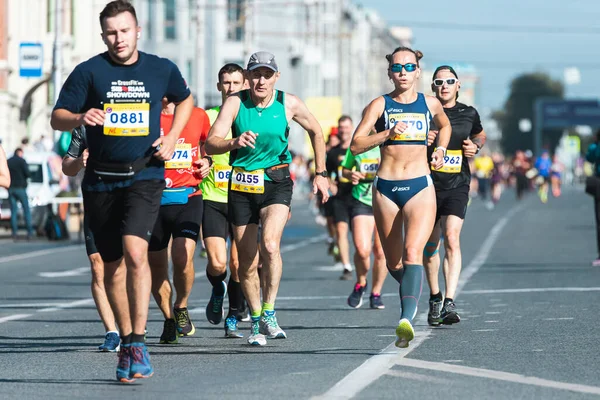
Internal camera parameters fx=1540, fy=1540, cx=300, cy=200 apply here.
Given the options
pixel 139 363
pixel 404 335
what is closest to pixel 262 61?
pixel 404 335

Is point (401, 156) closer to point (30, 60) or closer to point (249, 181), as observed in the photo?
point (249, 181)

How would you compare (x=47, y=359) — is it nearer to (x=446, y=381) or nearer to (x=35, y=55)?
(x=446, y=381)

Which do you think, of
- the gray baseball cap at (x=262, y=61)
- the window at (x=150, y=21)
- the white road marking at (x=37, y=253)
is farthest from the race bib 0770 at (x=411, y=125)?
the window at (x=150, y=21)

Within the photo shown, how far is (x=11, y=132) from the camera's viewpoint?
43.2 metres

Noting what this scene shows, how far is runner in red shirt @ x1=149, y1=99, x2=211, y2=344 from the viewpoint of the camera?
35.4ft

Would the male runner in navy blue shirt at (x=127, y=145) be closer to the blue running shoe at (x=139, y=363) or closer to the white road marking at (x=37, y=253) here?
the blue running shoe at (x=139, y=363)

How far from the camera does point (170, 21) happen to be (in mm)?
70688

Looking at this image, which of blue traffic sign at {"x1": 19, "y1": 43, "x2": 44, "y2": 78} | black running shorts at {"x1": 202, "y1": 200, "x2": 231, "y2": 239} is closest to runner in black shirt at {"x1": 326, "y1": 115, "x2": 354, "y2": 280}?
black running shorts at {"x1": 202, "y1": 200, "x2": 231, "y2": 239}

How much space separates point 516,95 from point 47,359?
152514 millimetres

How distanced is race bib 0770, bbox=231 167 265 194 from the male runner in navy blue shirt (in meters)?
2.08

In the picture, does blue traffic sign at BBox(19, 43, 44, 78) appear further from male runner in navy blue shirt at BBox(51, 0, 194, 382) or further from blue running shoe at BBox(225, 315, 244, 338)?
male runner in navy blue shirt at BBox(51, 0, 194, 382)

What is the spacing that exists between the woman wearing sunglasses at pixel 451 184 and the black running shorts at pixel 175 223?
7.81ft

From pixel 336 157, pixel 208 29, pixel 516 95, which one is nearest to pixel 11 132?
pixel 336 157

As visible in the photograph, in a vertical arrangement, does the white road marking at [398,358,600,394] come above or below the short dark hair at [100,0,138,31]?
below
